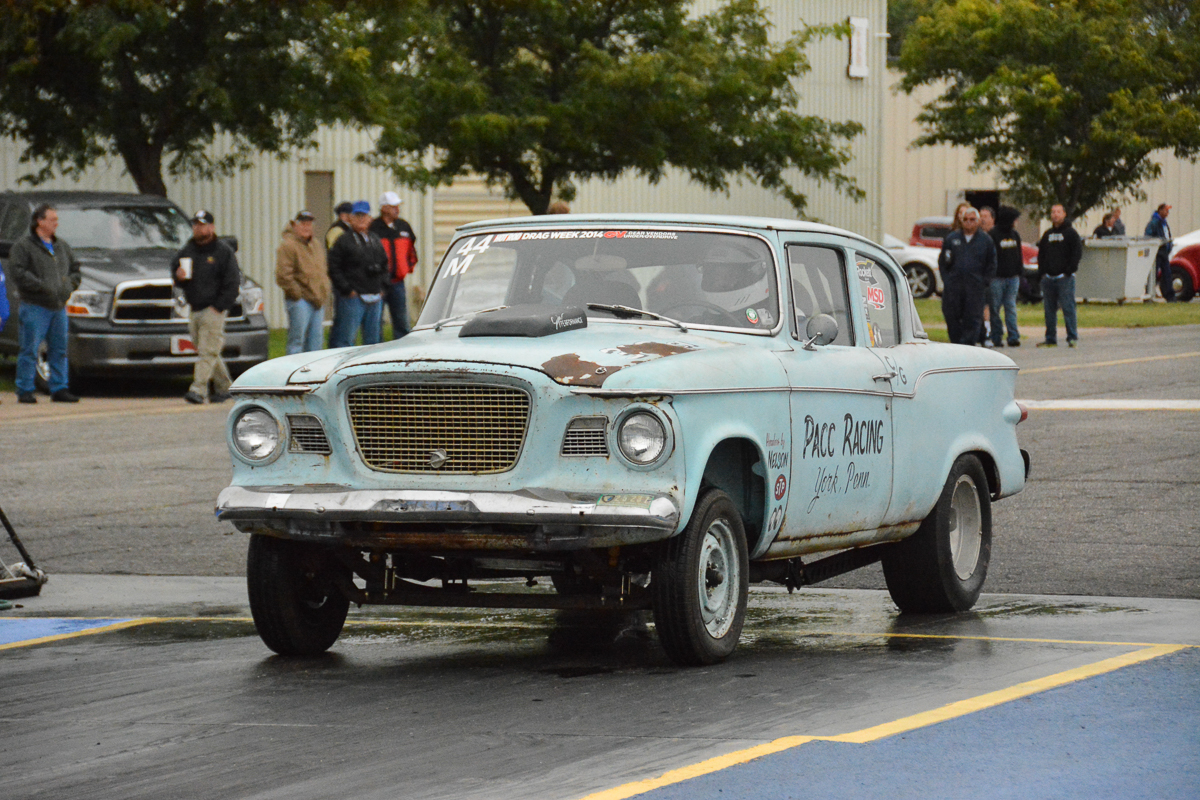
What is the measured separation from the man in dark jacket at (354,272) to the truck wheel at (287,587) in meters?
12.5

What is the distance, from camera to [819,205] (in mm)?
44844

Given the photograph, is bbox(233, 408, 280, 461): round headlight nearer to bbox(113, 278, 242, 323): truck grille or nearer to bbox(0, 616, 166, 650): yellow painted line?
bbox(0, 616, 166, 650): yellow painted line

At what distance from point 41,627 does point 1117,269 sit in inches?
1288

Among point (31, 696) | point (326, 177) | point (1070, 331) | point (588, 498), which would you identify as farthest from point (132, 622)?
point (326, 177)

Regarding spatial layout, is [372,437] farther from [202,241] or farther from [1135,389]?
[1135,389]

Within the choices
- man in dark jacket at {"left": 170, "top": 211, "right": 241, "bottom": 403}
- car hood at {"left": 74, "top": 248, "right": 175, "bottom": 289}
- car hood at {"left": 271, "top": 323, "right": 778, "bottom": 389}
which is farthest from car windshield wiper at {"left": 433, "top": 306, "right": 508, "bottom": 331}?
car hood at {"left": 74, "top": 248, "right": 175, "bottom": 289}

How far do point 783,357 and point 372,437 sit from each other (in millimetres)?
1638

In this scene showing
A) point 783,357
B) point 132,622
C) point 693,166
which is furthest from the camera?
point 693,166

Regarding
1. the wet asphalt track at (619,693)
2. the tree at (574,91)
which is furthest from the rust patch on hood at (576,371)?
the tree at (574,91)

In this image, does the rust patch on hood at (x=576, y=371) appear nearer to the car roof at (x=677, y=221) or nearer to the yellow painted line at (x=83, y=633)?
the car roof at (x=677, y=221)

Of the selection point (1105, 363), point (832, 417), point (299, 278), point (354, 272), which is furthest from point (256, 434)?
point (1105, 363)

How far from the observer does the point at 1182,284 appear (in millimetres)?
40594

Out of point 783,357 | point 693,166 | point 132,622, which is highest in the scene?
point 693,166

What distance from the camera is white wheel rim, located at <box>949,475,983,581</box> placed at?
28.5 feet
